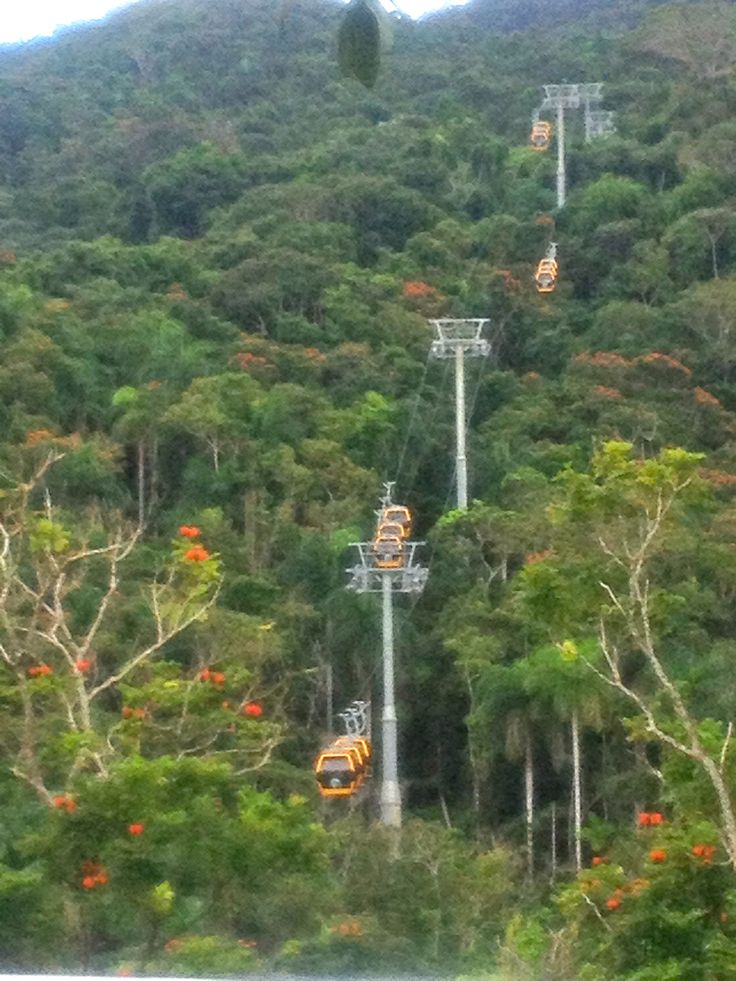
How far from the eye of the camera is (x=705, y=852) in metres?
3.99

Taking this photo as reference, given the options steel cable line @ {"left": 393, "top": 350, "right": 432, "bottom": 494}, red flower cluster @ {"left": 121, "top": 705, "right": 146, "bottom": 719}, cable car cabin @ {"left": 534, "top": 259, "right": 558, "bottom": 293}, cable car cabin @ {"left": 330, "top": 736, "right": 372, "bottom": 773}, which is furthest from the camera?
cable car cabin @ {"left": 534, "top": 259, "right": 558, "bottom": 293}

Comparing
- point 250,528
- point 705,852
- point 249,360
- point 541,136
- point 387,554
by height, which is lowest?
point 250,528

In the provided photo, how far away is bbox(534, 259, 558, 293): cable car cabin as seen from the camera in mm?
15711

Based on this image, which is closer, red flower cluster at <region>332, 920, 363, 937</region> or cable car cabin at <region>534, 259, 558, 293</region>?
red flower cluster at <region>332, 920, 363, 937</region>

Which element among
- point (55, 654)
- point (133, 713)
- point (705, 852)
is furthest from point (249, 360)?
point (705, 852)

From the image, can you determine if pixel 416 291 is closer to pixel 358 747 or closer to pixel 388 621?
pixel 388 621

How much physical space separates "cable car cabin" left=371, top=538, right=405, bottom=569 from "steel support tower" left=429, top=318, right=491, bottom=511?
1.52m

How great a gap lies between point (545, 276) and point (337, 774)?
28.7 ft

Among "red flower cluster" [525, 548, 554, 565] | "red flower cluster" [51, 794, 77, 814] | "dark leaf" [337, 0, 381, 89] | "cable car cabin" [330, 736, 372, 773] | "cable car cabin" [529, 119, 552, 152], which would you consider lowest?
"cable car cabin" [330, 736, 372, 773]

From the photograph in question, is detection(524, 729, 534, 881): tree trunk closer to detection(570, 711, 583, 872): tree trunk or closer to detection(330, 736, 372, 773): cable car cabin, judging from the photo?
detection(570, 711, 583, 872): tree trunk

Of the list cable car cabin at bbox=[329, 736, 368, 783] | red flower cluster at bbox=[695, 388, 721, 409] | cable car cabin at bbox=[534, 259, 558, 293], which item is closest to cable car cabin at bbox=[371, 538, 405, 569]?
cable car cabin at bbox=[329, 736, 368, 783]

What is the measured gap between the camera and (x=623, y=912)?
13.6 ft

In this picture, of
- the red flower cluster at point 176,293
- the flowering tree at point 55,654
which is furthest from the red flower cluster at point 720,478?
the red flower cluster at point 176,293

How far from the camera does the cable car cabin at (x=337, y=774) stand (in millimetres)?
7891
